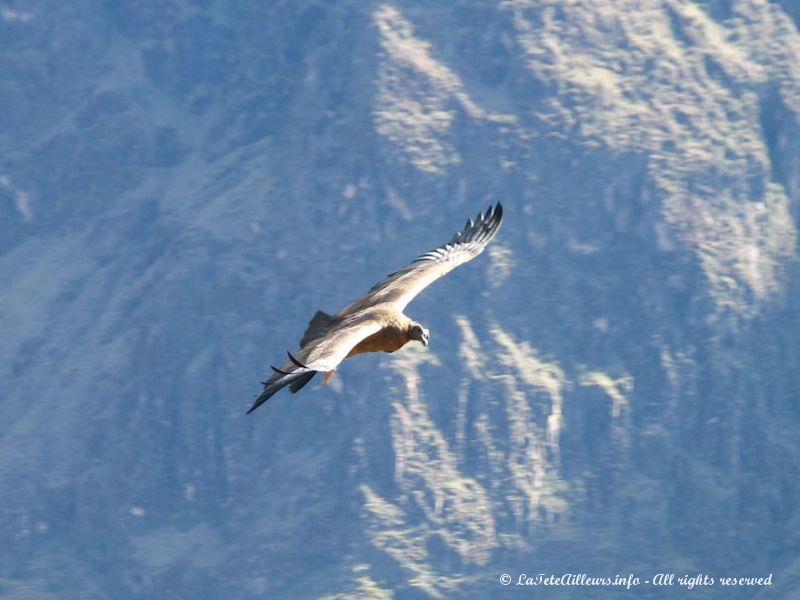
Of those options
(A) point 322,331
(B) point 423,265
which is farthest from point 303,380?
(B) point 423,265

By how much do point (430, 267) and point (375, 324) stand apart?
7716mm

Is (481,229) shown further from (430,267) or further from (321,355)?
(321,355)

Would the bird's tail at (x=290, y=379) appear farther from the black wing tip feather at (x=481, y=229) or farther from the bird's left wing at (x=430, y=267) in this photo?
the black wing tip feather at (x=481, y=229)

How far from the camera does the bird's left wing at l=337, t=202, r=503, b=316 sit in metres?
52.8

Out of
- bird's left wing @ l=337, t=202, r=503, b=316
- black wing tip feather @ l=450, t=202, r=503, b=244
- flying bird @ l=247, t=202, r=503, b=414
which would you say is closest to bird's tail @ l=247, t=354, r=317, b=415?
flying bird @ l=247, t=202, r=503, b=414

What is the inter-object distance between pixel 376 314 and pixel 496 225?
9.41m

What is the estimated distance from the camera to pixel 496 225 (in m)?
58.0

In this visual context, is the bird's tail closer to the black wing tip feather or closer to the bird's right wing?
the bird's right wing

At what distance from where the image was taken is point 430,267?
183 ft

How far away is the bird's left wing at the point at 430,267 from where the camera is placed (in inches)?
2080

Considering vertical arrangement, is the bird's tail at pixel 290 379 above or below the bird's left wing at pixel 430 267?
above

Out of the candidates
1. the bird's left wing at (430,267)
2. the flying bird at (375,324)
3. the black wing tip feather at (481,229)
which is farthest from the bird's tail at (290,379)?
the black wing tip feather at (481,229)

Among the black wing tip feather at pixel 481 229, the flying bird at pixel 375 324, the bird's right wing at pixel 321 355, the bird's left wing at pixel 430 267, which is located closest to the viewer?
the bird's right wing at pixel 321 355

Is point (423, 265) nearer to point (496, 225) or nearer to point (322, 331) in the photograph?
point (496, 225)
